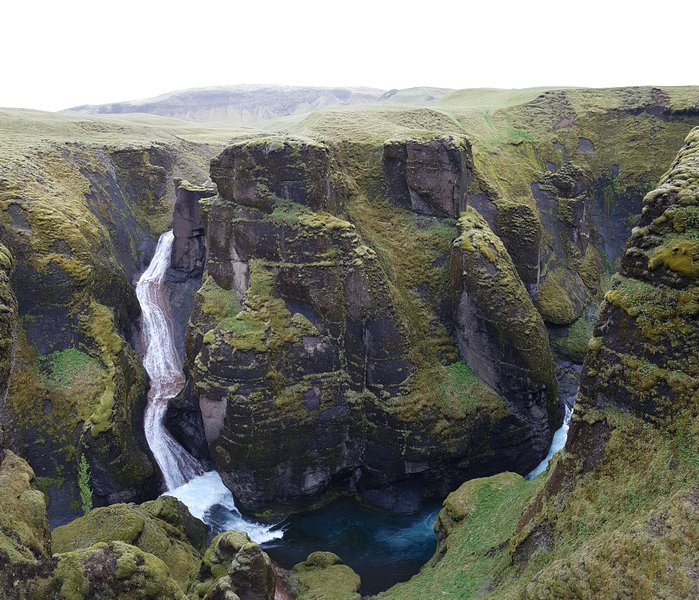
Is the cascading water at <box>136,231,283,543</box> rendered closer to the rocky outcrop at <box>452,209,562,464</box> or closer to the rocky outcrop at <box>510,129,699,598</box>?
the rocky outcrop at <box>452,209,562,464</box>

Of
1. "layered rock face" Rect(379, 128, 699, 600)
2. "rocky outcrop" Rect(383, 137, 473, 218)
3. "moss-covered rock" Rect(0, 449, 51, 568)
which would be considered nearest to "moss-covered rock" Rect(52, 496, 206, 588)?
"moss-covered rock" Rect(0, 449, 51, 568)

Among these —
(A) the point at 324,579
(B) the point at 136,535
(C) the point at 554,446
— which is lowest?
(A) the point at 324,579

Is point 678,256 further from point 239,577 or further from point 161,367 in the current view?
point 161,367

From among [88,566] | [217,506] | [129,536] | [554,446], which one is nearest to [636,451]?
[88,566]

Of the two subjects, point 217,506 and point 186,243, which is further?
point 186,243

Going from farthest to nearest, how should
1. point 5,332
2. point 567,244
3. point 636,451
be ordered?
point 567,244 < point 636,451 < point 5,332

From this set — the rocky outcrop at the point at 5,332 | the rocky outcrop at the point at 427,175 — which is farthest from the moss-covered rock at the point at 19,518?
the rocky outcrop at the point at 427,175

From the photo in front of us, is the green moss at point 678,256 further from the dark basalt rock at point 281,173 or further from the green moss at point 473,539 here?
the dark basalt rock at point 281,173
